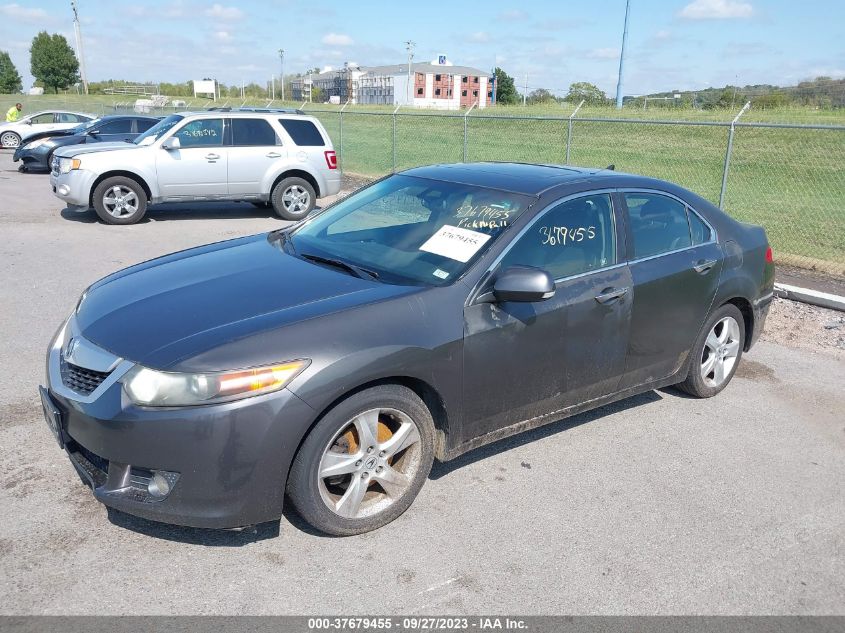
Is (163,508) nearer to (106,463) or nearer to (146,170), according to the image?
(106,463)

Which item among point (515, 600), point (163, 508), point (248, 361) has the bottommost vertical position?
point (515, 600)

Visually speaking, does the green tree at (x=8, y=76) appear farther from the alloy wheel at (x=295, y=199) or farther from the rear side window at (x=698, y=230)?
the rear side window at (x=698, y=230)

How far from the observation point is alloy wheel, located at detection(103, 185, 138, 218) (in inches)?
448

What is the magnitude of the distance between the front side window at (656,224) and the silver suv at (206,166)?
342 inches

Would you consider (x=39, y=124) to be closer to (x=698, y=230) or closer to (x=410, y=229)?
(x=410, y=229)

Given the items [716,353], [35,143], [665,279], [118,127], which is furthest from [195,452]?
[35,143]

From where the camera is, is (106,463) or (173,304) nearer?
(106,463)

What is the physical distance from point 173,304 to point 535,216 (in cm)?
194

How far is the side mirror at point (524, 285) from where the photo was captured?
11.4 ft

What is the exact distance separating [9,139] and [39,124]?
2.50m

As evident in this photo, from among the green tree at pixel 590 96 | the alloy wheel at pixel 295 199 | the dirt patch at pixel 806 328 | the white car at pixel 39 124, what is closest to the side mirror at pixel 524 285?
the dirt patch at pixel 806 328

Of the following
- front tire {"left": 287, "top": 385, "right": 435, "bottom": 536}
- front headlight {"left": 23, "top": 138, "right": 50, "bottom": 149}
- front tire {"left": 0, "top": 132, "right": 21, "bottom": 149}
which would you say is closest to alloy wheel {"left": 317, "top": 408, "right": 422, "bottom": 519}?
front tire {"left": 287, "top": 385, "right": 435, "bottom": 536}

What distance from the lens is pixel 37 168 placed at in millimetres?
18922

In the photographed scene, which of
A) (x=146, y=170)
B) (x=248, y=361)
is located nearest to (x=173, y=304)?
(x=248, y=361)
